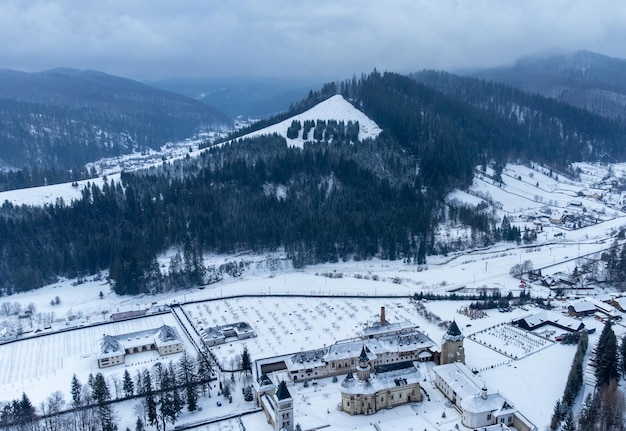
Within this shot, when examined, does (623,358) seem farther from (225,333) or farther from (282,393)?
(225,333)

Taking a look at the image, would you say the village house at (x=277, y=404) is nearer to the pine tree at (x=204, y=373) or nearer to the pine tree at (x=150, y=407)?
the pine tree at (x=204, y=373)

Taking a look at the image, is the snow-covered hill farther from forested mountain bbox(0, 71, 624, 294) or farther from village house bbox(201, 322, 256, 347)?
village house bbox(201, 322, 256, 347)

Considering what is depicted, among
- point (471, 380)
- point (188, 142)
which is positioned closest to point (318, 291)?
point (471, 380)

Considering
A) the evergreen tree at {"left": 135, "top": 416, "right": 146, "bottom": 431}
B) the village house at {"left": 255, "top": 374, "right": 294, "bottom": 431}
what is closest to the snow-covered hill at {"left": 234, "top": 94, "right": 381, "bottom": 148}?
the village house at {"left": 255, "top": 374, "right": 294, "bottom": 431}

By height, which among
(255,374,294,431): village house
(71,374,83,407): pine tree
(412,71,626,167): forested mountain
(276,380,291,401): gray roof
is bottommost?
(71,374,83,407): pine tree

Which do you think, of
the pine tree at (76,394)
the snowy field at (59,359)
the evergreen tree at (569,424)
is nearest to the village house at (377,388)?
the evergreen tree at (569,424)

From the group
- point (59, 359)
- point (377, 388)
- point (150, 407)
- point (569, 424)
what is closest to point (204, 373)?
point (150, 407)
